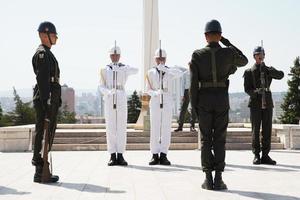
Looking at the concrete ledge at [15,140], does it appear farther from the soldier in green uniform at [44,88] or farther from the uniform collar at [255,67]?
the uniform collar at [255,67]

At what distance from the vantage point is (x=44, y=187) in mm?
5828

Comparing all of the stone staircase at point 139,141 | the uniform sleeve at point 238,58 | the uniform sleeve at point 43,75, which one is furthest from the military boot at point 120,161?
the uniform sleeve at point 238,58

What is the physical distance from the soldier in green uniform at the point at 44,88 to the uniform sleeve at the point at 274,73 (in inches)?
155

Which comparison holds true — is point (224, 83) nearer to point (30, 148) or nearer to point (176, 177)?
point (176, 177)

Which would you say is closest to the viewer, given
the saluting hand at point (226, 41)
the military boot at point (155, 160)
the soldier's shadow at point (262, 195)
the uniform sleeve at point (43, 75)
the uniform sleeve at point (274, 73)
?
the soldier's shadow at point (262, 195)

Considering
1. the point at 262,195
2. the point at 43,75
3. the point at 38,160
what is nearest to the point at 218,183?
the point at 262,195

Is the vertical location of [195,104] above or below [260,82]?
below

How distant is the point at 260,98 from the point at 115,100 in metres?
2.74

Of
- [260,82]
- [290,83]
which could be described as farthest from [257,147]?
[290,83]

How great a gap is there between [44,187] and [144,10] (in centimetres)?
1240

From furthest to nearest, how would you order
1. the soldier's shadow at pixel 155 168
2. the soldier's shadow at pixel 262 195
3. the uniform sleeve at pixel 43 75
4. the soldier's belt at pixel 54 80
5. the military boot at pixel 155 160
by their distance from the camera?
the military boot at pixel 155 160, the soldier's shadow at pixel 155 168, the soldier's belt at pixel 54 80, the uniform sleeve at pixel 43 75, the soldier's shadow at pixel 262 195

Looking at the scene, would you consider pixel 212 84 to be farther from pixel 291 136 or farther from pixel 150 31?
pixel 150 31

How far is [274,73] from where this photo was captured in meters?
8.06

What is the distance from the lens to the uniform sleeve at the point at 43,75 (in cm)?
606
